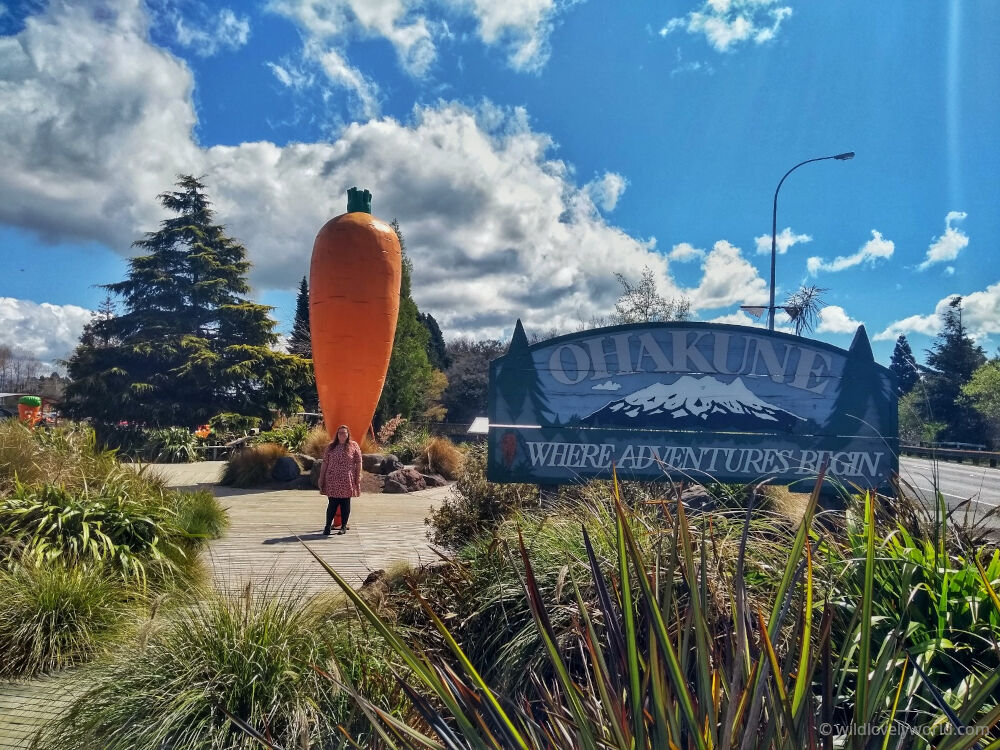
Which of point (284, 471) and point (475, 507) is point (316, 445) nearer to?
point (284, 471)

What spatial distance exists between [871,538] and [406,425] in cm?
2186

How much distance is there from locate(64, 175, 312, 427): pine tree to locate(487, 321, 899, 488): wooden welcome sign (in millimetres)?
18912

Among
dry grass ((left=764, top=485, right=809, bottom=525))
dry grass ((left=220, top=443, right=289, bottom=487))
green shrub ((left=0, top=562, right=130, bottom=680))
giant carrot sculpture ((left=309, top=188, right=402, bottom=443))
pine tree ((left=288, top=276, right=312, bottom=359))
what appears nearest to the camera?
green shrub ((left=0, top=562, right=130, bottom=680))

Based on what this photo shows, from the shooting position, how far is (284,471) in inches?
513

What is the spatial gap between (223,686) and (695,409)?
18.3 feet

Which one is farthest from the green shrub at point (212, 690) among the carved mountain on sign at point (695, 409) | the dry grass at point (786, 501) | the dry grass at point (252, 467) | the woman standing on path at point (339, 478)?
the dry grass at point (252, 467)

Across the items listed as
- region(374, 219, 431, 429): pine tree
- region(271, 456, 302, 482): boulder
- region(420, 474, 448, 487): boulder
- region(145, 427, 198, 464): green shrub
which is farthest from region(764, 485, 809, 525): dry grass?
region(145, 427, 198, 464): green shrub

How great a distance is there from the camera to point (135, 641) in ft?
10.1

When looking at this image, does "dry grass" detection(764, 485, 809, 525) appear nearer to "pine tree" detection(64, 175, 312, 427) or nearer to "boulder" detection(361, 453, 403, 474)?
"boulder" detection(361, 453, 403, 474)

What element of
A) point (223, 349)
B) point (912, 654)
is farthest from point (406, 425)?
point (912, 654)

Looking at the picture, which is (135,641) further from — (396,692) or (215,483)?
(215,483)

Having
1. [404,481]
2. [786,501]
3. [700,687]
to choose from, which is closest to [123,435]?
[404,481]

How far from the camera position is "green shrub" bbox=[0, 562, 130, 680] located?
3494 mm

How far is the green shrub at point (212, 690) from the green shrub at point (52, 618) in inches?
32.1
